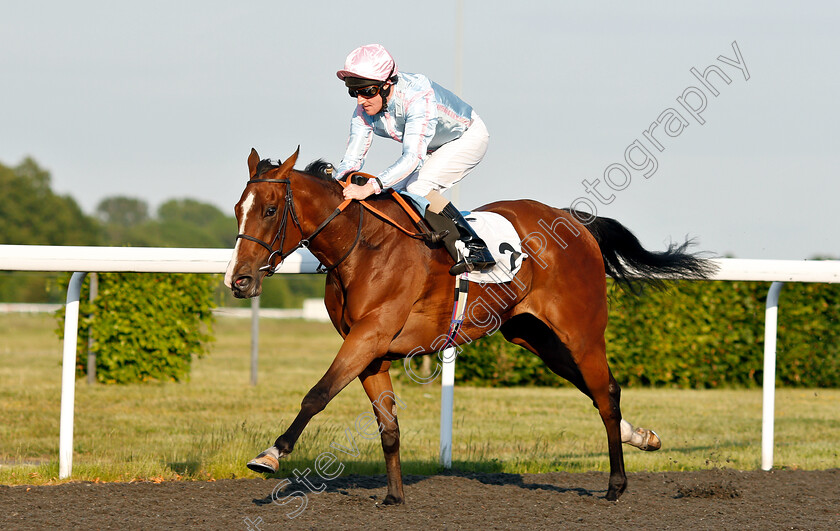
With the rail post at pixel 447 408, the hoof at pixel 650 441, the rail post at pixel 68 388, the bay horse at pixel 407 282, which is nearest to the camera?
the bay horse at pixel 407 282

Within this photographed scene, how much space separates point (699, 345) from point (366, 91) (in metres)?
8.83

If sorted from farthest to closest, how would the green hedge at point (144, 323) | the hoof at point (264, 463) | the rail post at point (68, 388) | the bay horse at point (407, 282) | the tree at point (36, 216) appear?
the tree at point (36, 216), the green hedge at point (144, 323), the rail post at point (68, 388), the bay horse at point (407, 282), the hoof at point (264, 463)

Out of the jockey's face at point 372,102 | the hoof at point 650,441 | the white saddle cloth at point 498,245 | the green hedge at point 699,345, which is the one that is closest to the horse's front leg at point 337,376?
the white saddle cloth at point 498,245

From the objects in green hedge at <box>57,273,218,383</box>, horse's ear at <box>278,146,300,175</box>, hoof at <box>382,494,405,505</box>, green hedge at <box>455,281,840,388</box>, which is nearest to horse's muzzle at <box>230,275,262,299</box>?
horse's ear at <box>278,146,300,175</box>

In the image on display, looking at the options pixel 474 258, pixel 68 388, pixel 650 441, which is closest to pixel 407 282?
pixel 474 258

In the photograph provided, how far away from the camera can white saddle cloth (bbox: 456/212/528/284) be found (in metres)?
4.56

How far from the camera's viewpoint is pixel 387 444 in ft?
15.0

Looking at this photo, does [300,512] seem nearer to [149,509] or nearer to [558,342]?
[149,509]

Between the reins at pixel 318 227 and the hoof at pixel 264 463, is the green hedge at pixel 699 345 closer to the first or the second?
the reins at pixel 318 227

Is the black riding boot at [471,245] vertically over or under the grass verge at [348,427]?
over

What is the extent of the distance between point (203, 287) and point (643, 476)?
6.43 metres

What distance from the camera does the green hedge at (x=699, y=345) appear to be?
11227 mm

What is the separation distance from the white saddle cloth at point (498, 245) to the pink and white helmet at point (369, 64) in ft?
2.91

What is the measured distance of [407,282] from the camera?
425 centimetres
